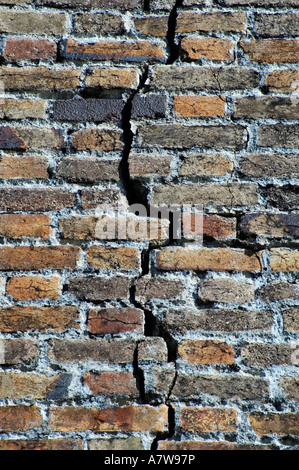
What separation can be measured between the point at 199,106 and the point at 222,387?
2.73 ft

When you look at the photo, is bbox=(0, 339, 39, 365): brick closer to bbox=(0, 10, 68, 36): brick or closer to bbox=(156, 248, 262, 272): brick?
bbox=(156, 248, 262, 272): brick

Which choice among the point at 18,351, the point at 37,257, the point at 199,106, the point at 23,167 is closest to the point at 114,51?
the point at 199,106

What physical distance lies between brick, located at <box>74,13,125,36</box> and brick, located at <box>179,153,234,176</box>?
1.55ft

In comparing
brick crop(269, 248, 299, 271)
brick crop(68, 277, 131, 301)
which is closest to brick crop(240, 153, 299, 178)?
brick crop(269, 248, 299, 271)

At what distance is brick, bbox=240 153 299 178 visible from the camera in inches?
53.4

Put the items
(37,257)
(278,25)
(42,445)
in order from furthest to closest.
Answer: (278,25)
(37,257)
(42,445)

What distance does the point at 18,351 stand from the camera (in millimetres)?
1270

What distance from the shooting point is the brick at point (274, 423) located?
1.23 metres

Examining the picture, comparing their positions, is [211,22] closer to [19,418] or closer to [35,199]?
[35,199]

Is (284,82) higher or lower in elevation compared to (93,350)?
higher

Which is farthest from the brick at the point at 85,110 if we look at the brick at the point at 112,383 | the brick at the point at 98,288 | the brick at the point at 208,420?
the brick at the point at 208,420

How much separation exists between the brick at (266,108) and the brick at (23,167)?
61cm

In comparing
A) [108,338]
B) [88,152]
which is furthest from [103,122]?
[108,338]

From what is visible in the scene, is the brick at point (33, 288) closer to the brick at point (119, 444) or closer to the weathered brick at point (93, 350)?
the weathered brick at point (93, 350)
